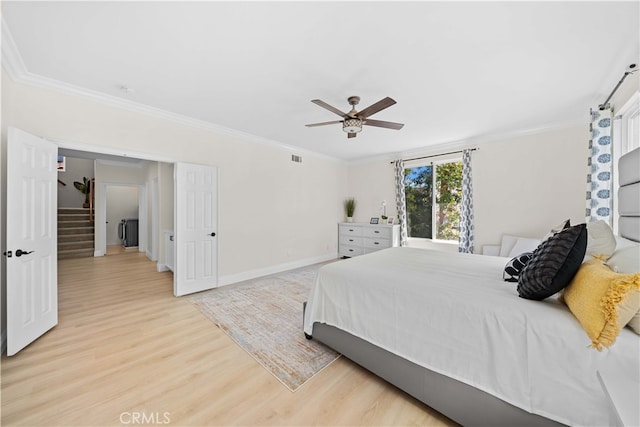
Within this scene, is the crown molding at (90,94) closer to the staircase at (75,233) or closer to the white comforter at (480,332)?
the white comforter at (480,332)

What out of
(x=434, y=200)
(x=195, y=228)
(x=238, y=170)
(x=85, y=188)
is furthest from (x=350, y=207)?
(x=85, y=188)

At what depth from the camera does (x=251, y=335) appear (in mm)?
2463

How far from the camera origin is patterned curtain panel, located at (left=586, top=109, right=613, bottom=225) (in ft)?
8.81

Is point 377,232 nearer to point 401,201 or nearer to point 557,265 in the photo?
point 401,201

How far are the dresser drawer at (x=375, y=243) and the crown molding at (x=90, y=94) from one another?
3.09 meters

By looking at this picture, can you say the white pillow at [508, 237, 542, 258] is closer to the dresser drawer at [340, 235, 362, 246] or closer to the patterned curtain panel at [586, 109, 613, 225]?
the patterned curtain panel at [586, 109, 613, 225]

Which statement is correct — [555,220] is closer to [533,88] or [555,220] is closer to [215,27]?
[533,88]

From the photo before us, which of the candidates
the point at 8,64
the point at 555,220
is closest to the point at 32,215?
the point at 8,64

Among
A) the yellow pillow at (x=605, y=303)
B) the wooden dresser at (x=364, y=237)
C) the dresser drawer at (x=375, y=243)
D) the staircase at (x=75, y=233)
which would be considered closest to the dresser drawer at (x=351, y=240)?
the wooden dresser at (x=364, y=237)

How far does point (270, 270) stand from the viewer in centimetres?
475

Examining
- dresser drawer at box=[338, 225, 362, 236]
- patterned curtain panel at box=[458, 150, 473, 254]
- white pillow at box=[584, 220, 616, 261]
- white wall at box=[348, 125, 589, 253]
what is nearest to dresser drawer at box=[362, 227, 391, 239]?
dresser drawer at box=[338, 225, 362, 236]

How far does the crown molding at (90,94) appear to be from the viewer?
2.08m

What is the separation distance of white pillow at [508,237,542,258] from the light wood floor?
3.24 meters

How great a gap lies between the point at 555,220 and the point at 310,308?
4.12 m
